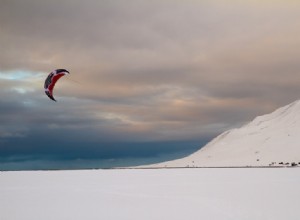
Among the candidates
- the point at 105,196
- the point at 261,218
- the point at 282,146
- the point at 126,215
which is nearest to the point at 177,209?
the point at 126,215

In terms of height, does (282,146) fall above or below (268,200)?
above

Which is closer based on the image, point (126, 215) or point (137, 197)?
point (126, 215)

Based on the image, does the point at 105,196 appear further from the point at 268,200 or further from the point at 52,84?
the point at 52,84

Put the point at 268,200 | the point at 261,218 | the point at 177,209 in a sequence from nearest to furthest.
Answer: the point at 261,218 < the point at 177,209 < the point at 268,200

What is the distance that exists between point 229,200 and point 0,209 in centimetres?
1360

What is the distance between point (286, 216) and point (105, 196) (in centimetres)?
1480

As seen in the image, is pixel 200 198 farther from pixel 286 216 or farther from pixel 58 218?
pixel 58 218

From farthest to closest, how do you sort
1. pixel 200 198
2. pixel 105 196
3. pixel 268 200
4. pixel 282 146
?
pixel 282 146, pixel 105 196, pixel 200 198, pixel 268 200

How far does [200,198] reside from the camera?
29625 millimetres

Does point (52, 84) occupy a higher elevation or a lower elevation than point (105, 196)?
higher

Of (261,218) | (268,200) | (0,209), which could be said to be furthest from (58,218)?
(268,200)

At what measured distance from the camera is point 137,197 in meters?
31.0

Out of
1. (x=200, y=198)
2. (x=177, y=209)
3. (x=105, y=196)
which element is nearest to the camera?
(x=177, y=209)

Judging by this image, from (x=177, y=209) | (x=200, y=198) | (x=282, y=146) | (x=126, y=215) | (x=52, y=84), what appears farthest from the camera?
(x=282, y=146)
